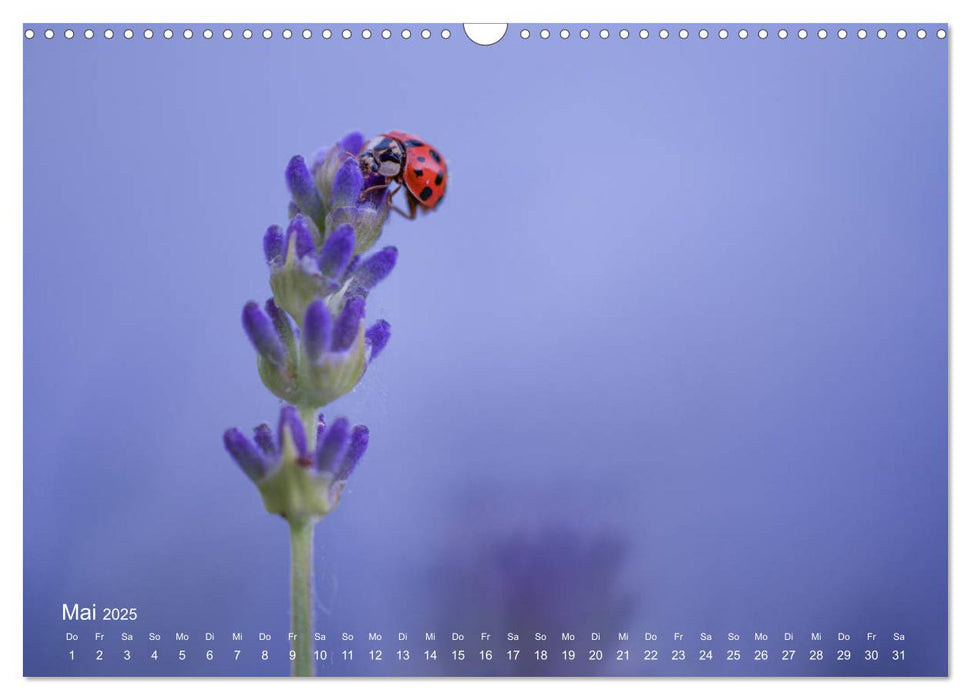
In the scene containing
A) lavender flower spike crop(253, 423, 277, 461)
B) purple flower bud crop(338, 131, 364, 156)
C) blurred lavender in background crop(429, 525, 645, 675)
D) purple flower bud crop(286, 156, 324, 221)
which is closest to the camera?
lavender flower spike crop(253, 423, 277, 461)

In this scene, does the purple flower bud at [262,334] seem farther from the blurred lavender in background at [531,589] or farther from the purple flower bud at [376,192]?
the blurred lavender in background at [531,589]

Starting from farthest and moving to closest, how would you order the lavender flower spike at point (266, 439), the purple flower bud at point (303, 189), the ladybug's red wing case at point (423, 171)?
1. the ladybug's red wing case at point (423, 171)
2. the purple flower bud at point (303, 189)
3. the lavender flower spike at point (266, 439)

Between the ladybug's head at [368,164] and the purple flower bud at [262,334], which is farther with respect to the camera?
the ladybug's head at [368,164]

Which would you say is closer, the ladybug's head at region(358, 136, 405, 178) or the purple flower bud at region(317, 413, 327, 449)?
the purple flower bud at region(317, 413, 327, 449)

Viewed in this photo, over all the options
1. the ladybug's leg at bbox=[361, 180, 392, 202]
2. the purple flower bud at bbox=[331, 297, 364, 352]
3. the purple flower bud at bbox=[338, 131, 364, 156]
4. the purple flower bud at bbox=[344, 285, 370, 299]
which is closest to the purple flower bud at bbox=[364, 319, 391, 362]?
the purple flower bud at bbox=[344, 285, 370, 299]

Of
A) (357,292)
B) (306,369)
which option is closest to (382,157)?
(357,292)

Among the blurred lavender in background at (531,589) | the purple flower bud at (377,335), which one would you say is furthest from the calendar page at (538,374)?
the purple flower bud at (377,335)

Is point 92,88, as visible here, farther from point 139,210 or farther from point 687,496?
point 687,496

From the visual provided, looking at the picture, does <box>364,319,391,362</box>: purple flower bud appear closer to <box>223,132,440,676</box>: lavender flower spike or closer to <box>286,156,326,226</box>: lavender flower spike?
<box>223,132,440,676</box>: lavender flower spike
